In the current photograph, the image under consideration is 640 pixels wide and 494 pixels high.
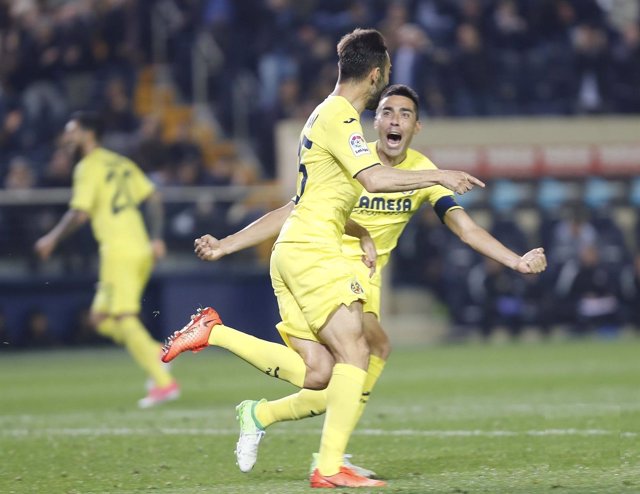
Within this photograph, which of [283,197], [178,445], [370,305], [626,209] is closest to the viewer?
[370,305]

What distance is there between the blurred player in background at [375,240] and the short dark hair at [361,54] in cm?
97

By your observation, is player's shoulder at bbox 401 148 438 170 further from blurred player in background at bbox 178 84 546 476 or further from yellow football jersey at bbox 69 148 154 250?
yellow football jersey at bbox 69 148 154 250

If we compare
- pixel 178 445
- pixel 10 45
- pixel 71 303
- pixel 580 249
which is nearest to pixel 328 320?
pixel 178 445

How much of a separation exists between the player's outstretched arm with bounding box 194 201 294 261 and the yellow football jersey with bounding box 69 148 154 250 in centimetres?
497

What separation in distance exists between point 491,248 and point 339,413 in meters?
1.19

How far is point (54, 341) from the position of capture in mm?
17359

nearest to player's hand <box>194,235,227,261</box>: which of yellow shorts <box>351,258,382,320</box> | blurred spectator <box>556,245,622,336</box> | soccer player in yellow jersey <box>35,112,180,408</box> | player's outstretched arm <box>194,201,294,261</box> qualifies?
player's outstretched arm <box>194,201,294,261</box>

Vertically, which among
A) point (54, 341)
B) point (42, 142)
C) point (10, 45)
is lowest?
point (54, 341)

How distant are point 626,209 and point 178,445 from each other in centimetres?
1280

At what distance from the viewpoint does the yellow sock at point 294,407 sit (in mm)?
6949

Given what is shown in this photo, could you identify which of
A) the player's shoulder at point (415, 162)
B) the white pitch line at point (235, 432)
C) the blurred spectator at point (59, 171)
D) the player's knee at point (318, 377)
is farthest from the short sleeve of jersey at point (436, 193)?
the blurred spectator at point (59, 171)

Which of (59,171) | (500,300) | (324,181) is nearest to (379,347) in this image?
(324,181)

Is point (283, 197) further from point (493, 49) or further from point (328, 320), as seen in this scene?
point (328, 320)

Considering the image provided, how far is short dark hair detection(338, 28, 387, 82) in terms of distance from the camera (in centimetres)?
656
